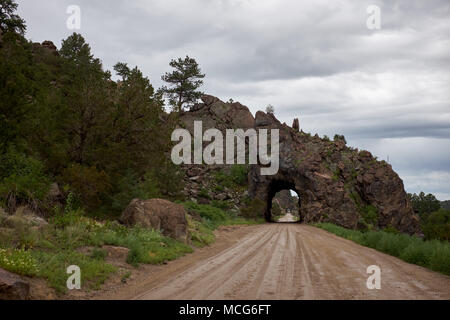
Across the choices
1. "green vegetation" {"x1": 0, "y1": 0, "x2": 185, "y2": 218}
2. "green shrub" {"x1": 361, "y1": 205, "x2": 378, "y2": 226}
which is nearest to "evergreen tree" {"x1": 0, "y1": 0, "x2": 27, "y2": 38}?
"green vegetation" {"x1": 0, "y1": 0, "x2": 185, "y2": 218}

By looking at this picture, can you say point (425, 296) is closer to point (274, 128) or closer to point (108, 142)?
point (108, 142)

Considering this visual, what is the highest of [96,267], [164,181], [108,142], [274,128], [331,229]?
[274,128]

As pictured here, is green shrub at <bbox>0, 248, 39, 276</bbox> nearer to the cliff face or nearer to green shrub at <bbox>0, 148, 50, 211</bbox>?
green shrub at <bbox>0, 148, 50, 211</bbox>

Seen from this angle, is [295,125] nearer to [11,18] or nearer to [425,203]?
[11,18]

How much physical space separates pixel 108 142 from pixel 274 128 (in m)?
32.8

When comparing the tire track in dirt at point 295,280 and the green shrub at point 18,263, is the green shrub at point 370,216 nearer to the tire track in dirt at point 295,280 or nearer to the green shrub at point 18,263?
the tire track in dirt at point 295,280

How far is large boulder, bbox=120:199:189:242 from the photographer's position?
558 inches

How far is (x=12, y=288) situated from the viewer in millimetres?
5762

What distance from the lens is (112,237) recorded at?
36.7 ft

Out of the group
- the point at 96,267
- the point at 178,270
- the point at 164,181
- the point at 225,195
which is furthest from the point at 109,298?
the point at 225,195

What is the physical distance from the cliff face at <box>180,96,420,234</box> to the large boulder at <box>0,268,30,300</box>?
35454 millimetres

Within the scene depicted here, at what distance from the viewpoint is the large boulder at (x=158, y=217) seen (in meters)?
14.2

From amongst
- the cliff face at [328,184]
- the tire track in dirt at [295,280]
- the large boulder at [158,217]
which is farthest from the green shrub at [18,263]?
the cliff face at [328,184]

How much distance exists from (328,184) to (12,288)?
1492 inches
